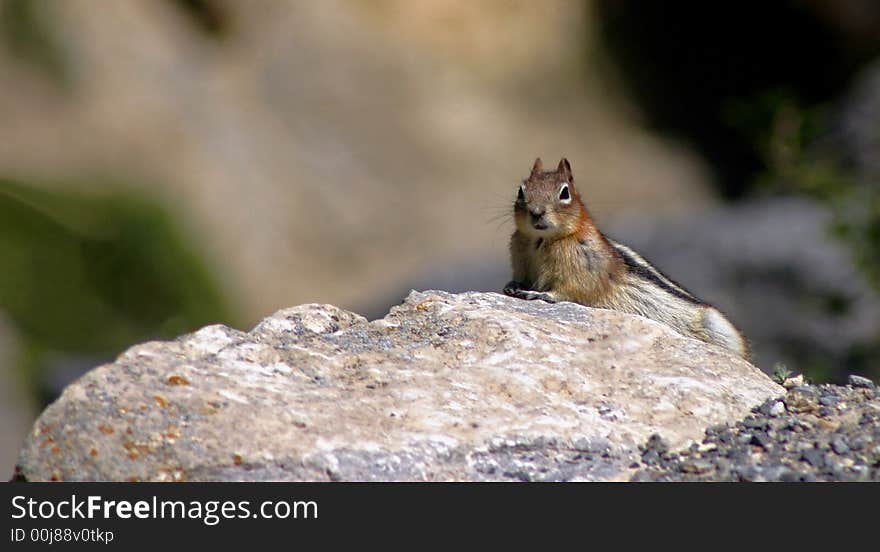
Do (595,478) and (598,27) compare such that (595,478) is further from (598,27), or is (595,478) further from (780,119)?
(598,27)

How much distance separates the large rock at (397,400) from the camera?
491 centimetres

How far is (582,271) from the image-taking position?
815 cm

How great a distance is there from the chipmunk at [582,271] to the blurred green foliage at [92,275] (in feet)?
24.2

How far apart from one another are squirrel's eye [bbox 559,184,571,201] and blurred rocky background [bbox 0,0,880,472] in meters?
5.94

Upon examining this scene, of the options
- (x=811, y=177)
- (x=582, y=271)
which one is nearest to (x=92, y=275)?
(x=811, y=177)

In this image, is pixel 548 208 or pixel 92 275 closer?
pixel 548 208

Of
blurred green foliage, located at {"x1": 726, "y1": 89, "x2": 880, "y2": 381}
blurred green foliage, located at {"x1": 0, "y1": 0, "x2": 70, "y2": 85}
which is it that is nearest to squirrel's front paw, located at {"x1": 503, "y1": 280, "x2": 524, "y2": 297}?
→ blurred green foliage, located at {"x1": 726, "y1": 89, "x2": 880, "y2": 381}

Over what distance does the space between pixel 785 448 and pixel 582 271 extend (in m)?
2.87

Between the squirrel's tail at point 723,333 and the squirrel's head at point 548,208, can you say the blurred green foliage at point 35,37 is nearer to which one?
the squirrel's head at point 548,208

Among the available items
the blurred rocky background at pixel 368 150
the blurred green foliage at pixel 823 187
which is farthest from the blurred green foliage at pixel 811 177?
the blurred rocky background at pixel 368 150

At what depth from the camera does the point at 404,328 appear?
6348 mm

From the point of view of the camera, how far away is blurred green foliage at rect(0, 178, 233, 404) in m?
15.4

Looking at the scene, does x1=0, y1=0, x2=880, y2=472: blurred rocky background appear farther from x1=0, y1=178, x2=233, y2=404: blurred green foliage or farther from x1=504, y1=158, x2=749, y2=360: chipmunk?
x1=504, y1=158, x2=749, y2=360: chipmunk

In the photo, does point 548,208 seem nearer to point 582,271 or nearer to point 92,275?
point 582,271
